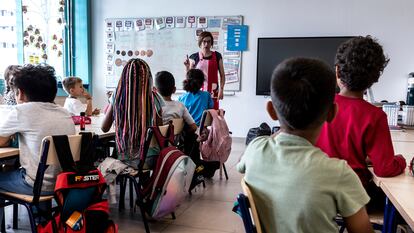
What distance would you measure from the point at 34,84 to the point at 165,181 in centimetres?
90

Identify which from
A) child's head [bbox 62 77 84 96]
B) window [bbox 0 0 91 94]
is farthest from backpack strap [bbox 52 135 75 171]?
window [bbox 0 0 91 94]

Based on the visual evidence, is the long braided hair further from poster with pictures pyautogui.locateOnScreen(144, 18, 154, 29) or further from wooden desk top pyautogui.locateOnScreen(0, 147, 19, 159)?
poster with pictures pyautogui.locateOnScreen(144, 18, 154, 29)

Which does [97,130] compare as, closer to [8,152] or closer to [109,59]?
[8,152]

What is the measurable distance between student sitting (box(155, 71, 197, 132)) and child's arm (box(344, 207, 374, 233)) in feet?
6.38

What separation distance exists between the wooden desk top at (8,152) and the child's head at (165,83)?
127 cm

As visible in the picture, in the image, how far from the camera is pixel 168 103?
9.05 ft

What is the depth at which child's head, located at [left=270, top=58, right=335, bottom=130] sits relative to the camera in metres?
0.86

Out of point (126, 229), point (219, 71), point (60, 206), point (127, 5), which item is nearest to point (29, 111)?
point (60, 206)

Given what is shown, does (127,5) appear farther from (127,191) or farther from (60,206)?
(60,206)

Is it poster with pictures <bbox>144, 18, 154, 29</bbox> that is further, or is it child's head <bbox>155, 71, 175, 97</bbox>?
poster with pictures <bbox>144, 18, 154, 29</bbox>

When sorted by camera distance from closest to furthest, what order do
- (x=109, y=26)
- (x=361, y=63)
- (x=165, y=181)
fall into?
(x=361, y=63), (x=165, y=181), (x=109, y=26)

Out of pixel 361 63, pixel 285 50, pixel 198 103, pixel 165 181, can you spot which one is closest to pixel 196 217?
pixel 165 181

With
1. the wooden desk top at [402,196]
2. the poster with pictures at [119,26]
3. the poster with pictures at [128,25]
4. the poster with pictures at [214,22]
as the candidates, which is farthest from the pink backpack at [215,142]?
the poster with pictures at [119,26]

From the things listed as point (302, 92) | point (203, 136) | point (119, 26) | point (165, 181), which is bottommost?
point (165, 181)
